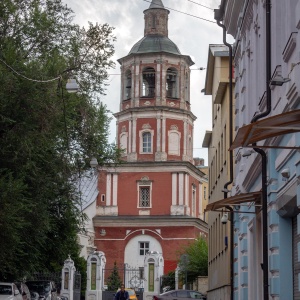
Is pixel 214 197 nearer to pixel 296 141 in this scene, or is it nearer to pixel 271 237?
pixel 271 237

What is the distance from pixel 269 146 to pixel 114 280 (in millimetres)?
58391

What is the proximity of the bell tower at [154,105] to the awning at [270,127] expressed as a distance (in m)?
65.8

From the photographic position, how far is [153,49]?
78188 millimetres

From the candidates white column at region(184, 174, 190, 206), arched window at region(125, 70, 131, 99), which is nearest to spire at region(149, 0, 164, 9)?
arched window at region(125, 70, 131, 99)

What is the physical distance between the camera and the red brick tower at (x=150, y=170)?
255 ft

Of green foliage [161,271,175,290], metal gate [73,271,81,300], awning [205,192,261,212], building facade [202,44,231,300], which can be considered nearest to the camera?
awning [205,192,261,212]

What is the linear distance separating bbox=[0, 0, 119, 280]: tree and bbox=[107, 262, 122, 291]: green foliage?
34.6 m

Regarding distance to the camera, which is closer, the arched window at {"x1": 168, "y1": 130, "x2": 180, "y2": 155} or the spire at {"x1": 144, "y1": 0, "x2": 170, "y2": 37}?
the arched window at {"x1": 168, "y1": 130, "x2": 180, "y2": 155}

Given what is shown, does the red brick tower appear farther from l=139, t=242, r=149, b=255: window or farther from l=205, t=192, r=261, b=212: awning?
l=205, t=192, r=261, b=212: awning

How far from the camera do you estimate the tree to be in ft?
83.3

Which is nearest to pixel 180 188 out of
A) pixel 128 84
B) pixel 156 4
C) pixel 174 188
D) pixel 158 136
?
pixel 174 188

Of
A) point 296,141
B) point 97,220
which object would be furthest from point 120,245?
point 296,141

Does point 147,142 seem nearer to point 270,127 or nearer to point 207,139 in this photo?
point 207,139

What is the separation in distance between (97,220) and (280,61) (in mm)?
64617
